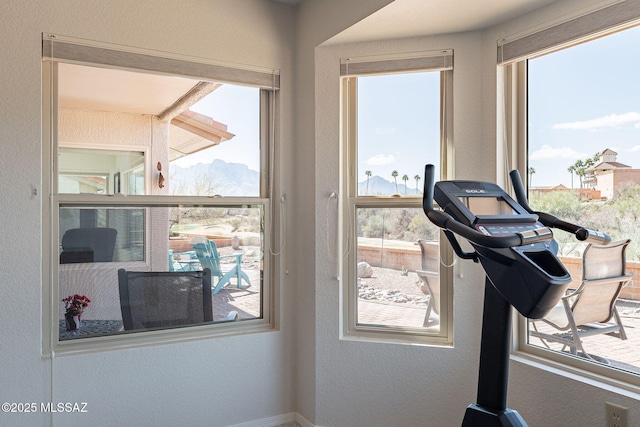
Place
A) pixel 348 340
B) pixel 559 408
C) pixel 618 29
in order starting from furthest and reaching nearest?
1. pixel 348 340
2. pixel 559 408
3. pixel 618 29

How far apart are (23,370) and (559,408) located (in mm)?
2503

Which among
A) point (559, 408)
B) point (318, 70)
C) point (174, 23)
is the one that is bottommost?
point (559, 408)

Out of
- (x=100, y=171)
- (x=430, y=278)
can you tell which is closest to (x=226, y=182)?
(x=100, y=171)

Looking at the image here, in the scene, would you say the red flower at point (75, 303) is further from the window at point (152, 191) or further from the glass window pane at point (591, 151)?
the glass window pane at point (591, 151)

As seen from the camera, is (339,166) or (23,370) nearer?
(23,370)

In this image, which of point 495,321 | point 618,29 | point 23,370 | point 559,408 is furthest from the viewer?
point 23,370

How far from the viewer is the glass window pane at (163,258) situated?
2.53 meters

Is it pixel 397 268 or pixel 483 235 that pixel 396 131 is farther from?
pixel 483 235

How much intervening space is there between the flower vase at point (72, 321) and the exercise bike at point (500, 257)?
1.89m

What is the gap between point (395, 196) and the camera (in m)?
2.76

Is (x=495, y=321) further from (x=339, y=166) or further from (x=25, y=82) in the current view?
(x=25, y=82)

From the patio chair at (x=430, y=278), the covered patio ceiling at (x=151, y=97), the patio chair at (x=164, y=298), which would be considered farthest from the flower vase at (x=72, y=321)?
the patio chair at (x=430, y=278)

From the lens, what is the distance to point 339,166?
280 cm

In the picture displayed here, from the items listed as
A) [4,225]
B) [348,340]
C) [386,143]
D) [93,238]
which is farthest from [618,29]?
[4,225]
